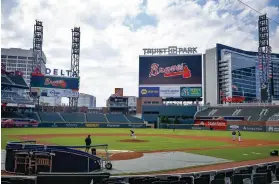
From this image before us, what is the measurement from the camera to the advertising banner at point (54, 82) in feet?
247

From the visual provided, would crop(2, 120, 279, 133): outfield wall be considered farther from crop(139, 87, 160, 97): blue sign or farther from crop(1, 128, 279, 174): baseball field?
crop(1, 128, 279, 174): baseball field

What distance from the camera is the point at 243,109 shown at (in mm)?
77750

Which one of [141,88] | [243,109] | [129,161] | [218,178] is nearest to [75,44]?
[141,88]

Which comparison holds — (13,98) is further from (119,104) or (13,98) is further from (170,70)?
(170,70)

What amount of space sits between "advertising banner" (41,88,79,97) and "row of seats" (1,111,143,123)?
20.1 ft

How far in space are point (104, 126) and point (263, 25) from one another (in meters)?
52.7

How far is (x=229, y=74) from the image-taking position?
447 ft

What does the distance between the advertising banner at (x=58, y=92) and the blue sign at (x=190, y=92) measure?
32694 mm

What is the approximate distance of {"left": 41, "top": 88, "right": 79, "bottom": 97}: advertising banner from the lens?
76.0 metres

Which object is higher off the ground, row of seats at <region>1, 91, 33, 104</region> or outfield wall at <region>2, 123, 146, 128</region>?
row of seats at <region>1, 91, 33, 104</region>

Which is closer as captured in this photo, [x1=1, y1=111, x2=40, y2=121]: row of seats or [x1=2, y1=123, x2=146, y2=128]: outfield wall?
[x1=1, y1=111, x2=40, y2=121]: row of seats

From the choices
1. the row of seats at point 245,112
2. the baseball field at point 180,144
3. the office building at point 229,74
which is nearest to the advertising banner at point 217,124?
the row of seats at point 245,112

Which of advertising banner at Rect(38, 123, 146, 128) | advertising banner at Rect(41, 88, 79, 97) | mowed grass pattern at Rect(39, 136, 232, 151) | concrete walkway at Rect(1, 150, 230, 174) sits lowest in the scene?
advertising banner at Rect(38, 123, 146, 128)

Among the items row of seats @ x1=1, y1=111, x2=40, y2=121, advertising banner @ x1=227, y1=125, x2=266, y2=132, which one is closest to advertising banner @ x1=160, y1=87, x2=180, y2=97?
advertising banner @ x1=227, y1=125, x2=266, y2=132
